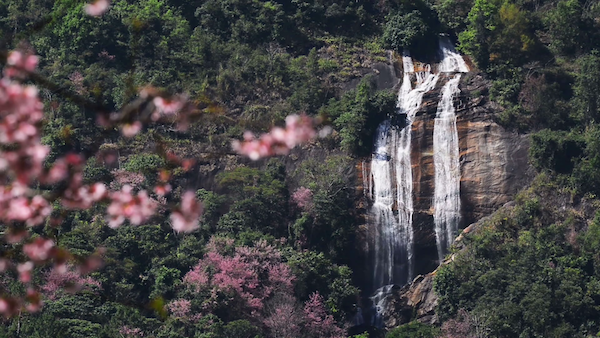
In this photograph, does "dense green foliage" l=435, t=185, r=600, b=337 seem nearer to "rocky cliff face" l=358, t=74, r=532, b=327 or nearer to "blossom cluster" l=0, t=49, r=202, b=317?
"rocky cliff face" l=358, t=74, r=532, b=327

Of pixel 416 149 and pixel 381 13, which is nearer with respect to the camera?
pixel 416 149

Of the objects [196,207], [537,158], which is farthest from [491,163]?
[196,207]

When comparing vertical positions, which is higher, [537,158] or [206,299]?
[537,158]

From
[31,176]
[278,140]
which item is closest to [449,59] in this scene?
[278,140]

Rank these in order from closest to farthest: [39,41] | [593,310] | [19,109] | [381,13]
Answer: [19,109]
[593,310]
[39,41]
[381,13]

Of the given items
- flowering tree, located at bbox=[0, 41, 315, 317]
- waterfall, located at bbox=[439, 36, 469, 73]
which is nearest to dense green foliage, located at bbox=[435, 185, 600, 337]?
waterfall, located at bbox=[439, 36, 469, 73]

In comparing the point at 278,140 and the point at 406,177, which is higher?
the point at 406,177

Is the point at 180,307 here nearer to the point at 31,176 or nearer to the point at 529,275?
the point at 529,275

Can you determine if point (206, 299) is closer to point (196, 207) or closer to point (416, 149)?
point (416, 149)
